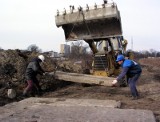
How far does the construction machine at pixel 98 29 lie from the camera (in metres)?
14.3

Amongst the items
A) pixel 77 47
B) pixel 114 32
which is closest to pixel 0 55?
pixel 114 32

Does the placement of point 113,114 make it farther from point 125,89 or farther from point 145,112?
point 125,89

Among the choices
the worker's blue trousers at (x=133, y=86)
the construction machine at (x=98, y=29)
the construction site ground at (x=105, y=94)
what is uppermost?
the construction machine at (x=98, y=29)

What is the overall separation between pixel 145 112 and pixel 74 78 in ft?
17.3

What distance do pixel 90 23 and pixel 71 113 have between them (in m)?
8.44

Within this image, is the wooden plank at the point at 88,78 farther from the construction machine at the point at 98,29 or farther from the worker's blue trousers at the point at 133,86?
the construction machine at the point at 98,29

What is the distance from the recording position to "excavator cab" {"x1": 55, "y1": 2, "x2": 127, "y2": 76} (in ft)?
46.8

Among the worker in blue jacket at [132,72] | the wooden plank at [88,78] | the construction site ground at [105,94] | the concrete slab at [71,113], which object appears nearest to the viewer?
the concrete slab at [71,113]

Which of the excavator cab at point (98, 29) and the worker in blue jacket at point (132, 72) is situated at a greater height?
the excavator cab at point (98, 29)

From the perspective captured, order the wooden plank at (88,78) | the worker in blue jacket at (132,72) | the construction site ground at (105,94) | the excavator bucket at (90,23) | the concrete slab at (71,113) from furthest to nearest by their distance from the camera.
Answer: the excavator bucket at (90,23)
the wooden plank at (88,78)
the worker in blue jacket at (132,72)
the construction site ground at (105,94)
the concrete slab at (71,113)

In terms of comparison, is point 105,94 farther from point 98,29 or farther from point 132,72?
point 98,29

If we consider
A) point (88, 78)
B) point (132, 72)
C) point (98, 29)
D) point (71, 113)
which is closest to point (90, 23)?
point (98, 29)

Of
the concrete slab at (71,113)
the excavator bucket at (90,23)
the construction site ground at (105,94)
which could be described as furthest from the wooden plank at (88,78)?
the excavator bucket at (90,23)

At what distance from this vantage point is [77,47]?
4128cm
